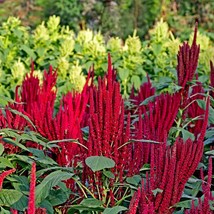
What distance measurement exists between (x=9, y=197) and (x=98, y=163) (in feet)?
1.02

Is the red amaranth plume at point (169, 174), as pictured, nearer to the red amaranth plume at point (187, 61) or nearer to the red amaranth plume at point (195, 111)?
the red amaranth plume at point (187, 61)

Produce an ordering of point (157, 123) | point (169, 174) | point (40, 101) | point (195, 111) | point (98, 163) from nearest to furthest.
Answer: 1. point (169, 174)
2. point (98, 163)
3. point (157, 123)
4. point (40, 101)
5. point (195, 111)

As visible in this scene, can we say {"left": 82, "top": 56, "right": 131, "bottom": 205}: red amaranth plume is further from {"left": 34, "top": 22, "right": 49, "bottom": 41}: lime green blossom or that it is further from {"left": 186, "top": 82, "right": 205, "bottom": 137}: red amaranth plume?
{"left": 34, "top": 22, "right": 49, "bottom": 41}: lime green blossom

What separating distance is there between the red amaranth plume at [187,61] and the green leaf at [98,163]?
944mm

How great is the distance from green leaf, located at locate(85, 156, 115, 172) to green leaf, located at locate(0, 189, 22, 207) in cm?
26

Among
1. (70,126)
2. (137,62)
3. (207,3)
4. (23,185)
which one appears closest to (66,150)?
(70,126)

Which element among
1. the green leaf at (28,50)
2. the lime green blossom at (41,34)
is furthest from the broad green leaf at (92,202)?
the lime green blossom at (41,34)

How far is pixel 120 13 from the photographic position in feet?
47.2

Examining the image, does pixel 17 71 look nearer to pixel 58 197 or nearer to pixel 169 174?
pixel 58 197

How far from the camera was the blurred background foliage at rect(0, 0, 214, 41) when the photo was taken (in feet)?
44.2

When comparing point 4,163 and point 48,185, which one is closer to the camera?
point 48,185

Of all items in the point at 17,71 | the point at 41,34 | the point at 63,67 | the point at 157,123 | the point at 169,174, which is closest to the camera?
the point at 169,174

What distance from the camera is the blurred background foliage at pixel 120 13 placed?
1348 centimetres

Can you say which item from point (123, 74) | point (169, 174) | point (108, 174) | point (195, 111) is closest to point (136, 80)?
point (123, 74)
